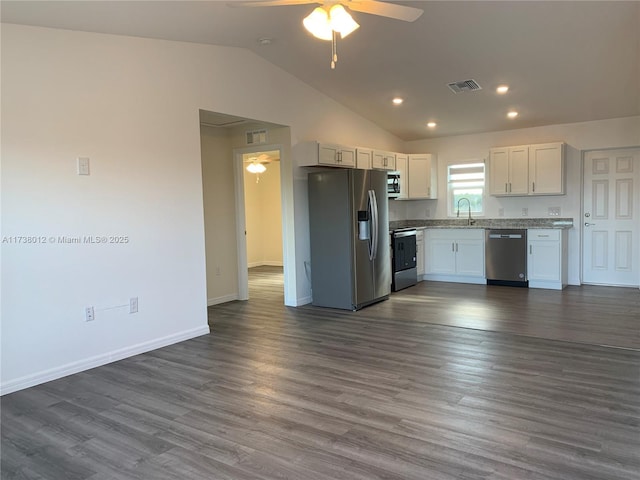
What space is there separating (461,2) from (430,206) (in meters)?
4.65

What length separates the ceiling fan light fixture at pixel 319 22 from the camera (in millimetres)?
2814

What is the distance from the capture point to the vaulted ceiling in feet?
12.1

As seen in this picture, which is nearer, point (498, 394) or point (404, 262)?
point (498, 394)

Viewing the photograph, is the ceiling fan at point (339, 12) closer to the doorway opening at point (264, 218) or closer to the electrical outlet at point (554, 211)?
the electrical outlet at point (554, 211)

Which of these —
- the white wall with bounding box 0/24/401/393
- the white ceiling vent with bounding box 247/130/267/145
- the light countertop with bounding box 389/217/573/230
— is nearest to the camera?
the white wall with bounding box 0/24/401/393

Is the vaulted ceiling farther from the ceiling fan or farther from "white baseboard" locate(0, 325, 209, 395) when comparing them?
"white baseboard" locate(0, 325, 209, 395)

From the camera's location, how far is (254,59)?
514 cm

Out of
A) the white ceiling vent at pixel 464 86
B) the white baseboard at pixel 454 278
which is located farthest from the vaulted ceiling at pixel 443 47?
the white baseboard at pixel 454 278

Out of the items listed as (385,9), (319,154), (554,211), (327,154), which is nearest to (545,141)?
(554,211)

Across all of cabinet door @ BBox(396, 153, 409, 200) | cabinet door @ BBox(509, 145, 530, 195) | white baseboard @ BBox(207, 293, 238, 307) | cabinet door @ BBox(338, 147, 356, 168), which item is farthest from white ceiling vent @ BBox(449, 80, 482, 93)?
white baseboard @ BBox(207, 293, 238, 307)

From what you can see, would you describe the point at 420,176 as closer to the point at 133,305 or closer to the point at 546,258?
the point at 546,258

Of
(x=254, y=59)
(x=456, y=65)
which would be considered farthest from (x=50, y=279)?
(x=456, y=65)

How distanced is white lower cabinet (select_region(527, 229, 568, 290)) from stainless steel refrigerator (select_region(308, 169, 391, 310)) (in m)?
2.41

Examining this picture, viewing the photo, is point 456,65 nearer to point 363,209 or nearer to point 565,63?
point 565,63
